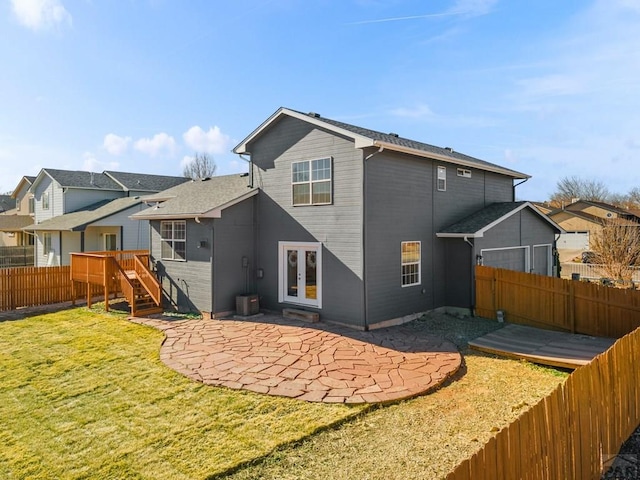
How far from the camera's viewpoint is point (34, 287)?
50.3ft

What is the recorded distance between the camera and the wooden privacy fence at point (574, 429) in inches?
123

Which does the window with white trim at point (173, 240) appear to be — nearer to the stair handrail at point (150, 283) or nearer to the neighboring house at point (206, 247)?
the neighboring house at point (206, 247)

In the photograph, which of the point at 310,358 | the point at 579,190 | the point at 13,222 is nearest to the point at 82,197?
the point at 13,222

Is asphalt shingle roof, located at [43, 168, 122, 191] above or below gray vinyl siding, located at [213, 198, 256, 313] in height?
above

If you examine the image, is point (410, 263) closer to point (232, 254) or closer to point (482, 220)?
point (482, 220)

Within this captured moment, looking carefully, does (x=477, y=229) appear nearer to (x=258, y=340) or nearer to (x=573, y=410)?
(x=258, y=340)

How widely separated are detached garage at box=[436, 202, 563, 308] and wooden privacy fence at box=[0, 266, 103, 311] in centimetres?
1477

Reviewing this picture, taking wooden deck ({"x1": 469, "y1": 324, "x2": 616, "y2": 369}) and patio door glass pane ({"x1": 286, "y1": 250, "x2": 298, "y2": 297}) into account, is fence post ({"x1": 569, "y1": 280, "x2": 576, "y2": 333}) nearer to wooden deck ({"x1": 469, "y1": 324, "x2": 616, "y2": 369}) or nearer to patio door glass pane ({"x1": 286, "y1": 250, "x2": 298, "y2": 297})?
wooden deck ({"x1": 469, "y1": 324, "x2": 616, "y2": 369})

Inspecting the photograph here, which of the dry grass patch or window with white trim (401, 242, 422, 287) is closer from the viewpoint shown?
the dry grass patch

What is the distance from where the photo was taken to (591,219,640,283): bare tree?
72.7 ft

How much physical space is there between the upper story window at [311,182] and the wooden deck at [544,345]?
5870 millimetres

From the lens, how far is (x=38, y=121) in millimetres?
15219

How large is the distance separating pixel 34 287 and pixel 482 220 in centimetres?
1726

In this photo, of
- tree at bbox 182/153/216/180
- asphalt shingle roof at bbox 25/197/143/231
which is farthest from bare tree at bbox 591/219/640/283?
tree at bbox 182/153/216/180
